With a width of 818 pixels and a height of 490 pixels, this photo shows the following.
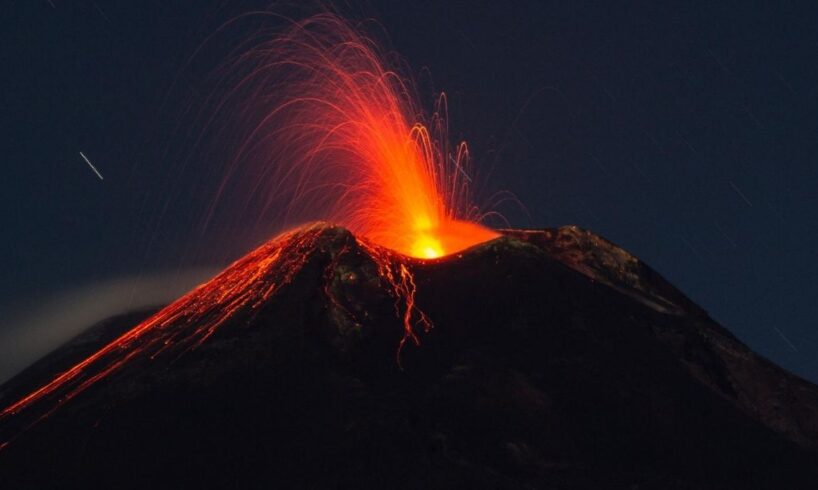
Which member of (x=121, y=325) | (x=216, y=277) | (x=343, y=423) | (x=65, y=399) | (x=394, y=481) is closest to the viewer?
(x=394, y=481)

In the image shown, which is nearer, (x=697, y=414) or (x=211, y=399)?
(x=211, y=399)

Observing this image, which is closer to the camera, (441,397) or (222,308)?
(441,397)

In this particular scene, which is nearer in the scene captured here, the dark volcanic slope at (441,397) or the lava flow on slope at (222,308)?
the dark volcanic slope at (441,397)

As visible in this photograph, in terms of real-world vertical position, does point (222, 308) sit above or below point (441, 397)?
above

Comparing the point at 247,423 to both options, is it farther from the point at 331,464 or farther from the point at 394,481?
the point at 394,481

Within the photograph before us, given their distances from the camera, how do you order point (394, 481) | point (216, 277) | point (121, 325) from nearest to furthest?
point (394, 481) < point (216, 277) < point (121, 325)

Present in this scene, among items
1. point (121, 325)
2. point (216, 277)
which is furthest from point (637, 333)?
point (121, 325)

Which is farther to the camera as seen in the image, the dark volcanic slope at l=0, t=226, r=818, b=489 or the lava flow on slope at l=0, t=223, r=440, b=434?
the lava flow on slope at l=0, t=223, r=440, b=434

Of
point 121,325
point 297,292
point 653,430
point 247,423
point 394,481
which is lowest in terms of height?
point 394,481
